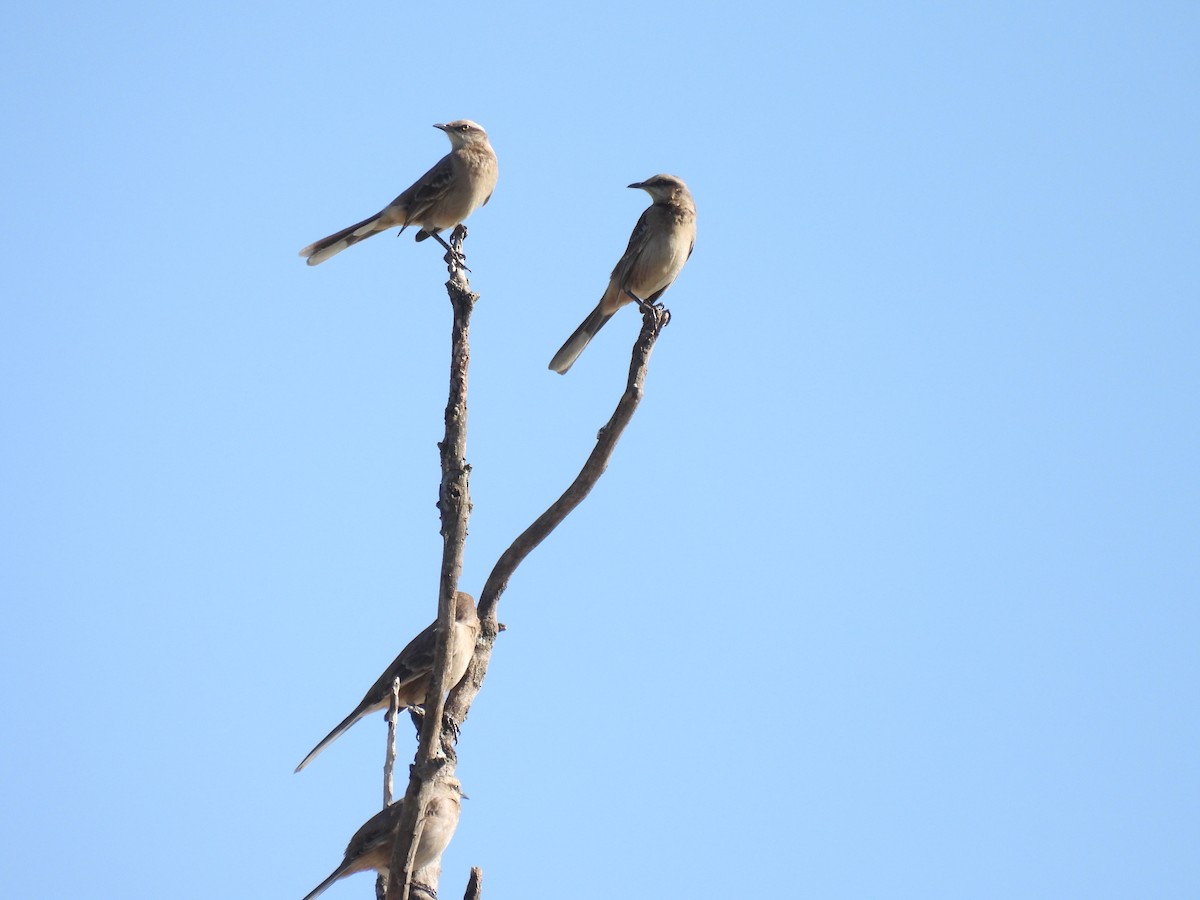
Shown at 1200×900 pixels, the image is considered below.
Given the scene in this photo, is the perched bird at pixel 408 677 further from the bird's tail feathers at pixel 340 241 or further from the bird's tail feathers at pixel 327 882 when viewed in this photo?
the bird's tail feathers at pixel 340 241

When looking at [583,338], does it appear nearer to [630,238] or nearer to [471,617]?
[630,238]

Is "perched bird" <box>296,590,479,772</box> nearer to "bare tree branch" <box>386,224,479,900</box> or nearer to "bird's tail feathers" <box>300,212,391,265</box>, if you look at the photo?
"bare tree branch" <box>386,224,479,900</box>

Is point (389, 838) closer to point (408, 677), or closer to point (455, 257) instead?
point (408, 677)

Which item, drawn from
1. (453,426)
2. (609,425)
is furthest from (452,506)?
(609,425)

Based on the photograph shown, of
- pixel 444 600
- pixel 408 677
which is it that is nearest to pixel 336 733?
pixel 408 677

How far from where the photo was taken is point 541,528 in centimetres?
703

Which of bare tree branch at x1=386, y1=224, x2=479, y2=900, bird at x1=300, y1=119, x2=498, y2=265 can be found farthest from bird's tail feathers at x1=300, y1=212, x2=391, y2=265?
bare tree branch at x1=386, y1=224, x2=479, y2=900

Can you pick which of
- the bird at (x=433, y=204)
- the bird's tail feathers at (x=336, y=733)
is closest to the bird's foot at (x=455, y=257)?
the bird at (x=433, y=204)

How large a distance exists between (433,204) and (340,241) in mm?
728

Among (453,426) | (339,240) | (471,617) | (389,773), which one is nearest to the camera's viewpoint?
(453,426)

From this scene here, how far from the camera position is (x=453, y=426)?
5.76 m

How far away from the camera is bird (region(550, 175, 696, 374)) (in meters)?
9.16

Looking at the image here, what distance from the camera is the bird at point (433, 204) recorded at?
29.8 feet

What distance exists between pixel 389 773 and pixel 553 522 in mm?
1620
